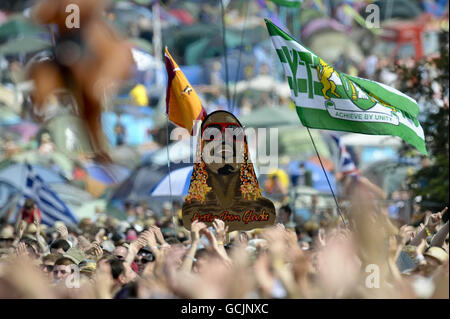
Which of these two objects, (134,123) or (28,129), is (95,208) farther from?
(134,123)

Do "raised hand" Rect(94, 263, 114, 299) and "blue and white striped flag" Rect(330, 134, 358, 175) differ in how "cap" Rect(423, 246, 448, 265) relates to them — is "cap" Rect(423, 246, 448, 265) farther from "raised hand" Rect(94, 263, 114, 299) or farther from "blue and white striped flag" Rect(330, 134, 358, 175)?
"blue and white striped flag" Rect(330, 134, 358, 175)

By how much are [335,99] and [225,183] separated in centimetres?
132

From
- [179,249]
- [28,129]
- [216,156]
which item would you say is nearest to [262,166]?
[28,129]

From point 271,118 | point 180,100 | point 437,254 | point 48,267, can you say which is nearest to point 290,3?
point 180,100

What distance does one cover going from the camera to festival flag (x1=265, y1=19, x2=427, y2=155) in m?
8.38

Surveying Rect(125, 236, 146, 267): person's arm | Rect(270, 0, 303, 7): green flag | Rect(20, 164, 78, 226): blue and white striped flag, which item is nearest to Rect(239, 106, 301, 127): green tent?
A: Rect(20, 164, 78, 226): blue and white striped flag

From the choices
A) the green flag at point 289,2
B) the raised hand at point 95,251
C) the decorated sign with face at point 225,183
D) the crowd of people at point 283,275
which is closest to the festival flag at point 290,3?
the green flag at point 289,2

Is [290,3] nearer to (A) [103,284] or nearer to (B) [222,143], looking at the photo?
(B) [222,143]

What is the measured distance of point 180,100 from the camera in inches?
401

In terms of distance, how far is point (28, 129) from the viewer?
18375 mm

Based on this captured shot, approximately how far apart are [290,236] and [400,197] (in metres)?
9.58

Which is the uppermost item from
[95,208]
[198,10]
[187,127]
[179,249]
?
[198,10]

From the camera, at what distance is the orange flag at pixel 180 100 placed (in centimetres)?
1012

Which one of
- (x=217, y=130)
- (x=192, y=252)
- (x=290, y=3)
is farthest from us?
(x=290, y=3)
